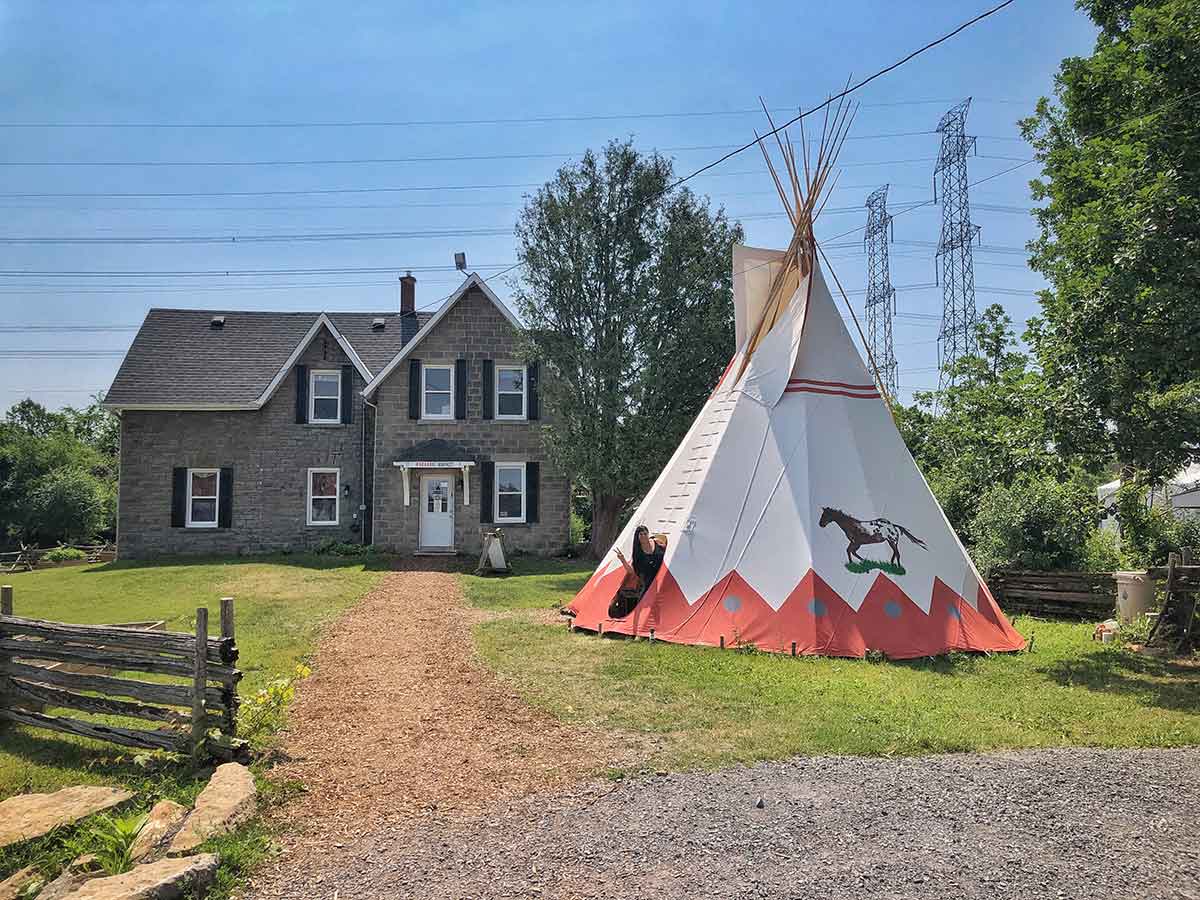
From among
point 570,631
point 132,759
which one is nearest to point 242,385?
point 570,631

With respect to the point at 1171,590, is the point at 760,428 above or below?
above

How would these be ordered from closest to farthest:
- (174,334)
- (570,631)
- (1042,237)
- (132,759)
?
1. (132,759)
2. (570,631)
3. (1042,237)
4. (174,334)

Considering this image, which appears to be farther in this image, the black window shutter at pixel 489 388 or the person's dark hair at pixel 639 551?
the black window shutter at pixel 489 388

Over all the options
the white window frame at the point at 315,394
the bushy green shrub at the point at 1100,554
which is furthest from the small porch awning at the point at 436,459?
the bushy green shrub at the point at 1100,554

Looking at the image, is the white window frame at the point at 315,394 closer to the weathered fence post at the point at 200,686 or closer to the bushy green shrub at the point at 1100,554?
the weathered fence post at the point at 200,686

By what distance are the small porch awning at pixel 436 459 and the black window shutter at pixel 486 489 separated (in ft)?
1.21

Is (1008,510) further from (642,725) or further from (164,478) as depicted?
(164,478)

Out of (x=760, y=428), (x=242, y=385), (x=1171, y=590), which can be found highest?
(x=242, y=385)

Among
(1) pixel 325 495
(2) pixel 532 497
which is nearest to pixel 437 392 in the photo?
(2) pixel 532 497

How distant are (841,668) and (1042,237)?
9.61 metres

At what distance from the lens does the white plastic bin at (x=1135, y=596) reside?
11.4 metres

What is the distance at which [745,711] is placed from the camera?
7.27 meters

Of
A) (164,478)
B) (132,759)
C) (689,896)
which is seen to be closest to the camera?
(689,896)

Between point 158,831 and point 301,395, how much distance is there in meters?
20.0
